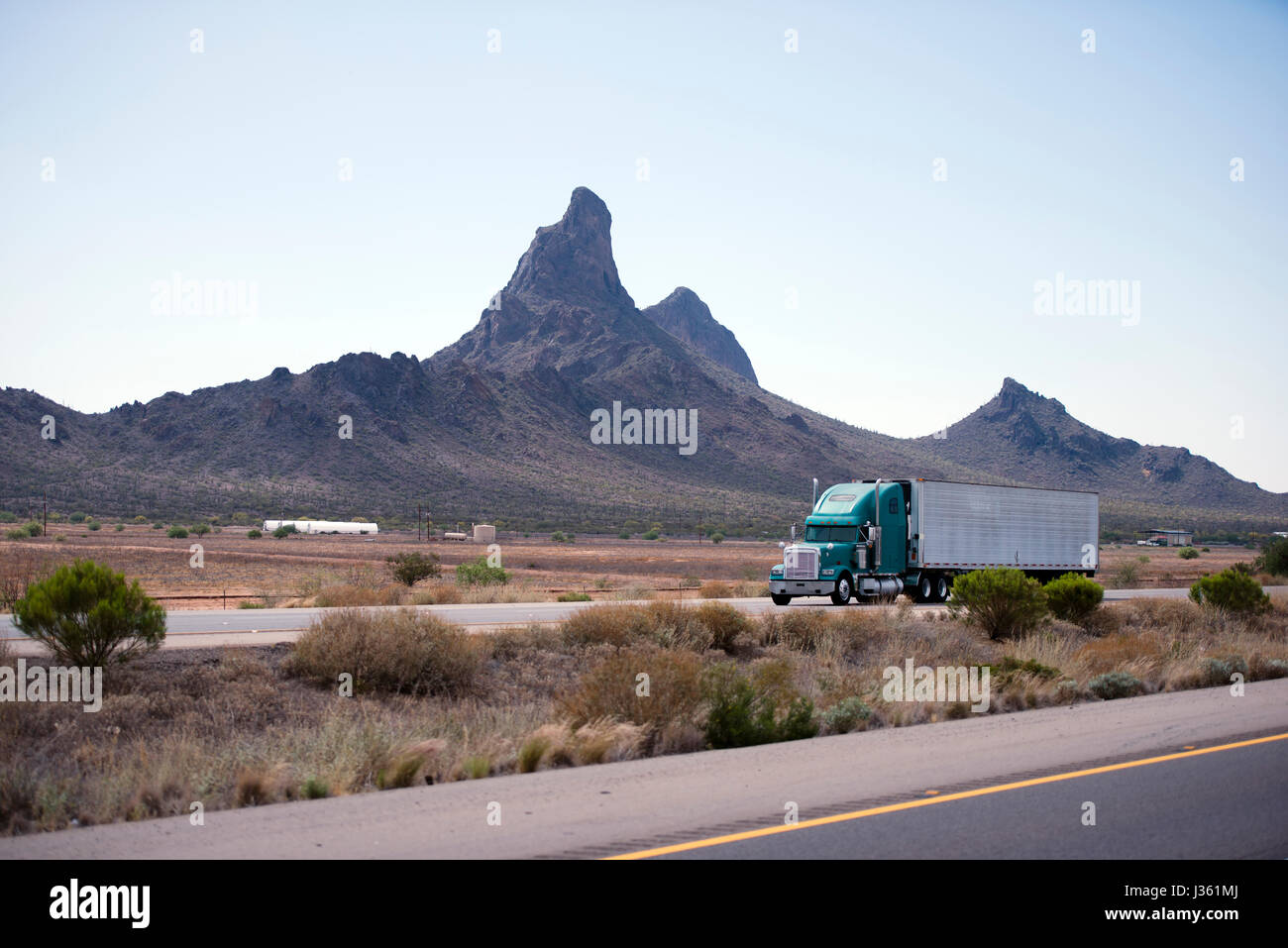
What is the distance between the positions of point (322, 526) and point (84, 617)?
254ft

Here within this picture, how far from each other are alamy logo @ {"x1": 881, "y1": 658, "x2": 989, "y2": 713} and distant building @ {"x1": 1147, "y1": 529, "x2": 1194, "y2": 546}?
119 meters

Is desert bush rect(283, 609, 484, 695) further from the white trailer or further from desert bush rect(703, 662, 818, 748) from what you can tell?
the white trailer

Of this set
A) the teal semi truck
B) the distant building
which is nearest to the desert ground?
the teal semi truck

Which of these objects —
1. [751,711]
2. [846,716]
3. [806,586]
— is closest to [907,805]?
[751,711]

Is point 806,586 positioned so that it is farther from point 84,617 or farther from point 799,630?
point 84,617

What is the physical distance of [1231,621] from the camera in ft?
89.5

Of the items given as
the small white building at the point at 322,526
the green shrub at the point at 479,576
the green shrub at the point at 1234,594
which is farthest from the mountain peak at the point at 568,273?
the green shrub at the point at 1234,594

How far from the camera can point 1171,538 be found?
126 meters

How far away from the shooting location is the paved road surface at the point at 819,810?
739 cm

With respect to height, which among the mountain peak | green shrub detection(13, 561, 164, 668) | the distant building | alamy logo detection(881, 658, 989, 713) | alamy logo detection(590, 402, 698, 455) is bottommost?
the distant building

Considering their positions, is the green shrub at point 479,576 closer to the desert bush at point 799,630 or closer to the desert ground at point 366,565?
the desert ground at point 366,565

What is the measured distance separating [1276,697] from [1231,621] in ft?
42.8

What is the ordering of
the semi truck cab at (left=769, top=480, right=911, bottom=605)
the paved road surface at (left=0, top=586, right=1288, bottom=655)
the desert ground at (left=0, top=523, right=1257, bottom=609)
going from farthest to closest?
the desert ground at (left=0, top=523, right=1257, bottom=609)
the semi truck cab at (left=769, top=480, right=911, bottom=605)
the paved road surface at (left=0, top=586, right=1288, bottom=655)
